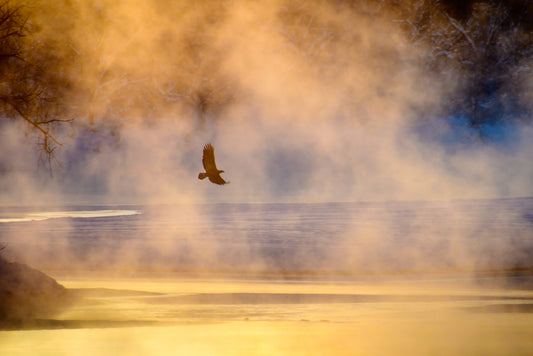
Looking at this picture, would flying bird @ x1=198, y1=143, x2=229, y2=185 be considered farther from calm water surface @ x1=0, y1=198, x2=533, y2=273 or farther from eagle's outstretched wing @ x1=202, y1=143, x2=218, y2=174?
calm water surface @ x1=0, y1=198, x2=533, y2=273

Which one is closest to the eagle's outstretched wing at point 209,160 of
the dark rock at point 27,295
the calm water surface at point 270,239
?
the calm water surface at point 270,239

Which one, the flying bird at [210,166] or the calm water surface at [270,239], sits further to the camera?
the calm water surface at [270,239]

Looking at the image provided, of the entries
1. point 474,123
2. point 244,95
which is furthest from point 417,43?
point 244,95

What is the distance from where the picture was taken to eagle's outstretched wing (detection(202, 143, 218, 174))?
46.2 feet

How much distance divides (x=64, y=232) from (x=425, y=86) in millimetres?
17424

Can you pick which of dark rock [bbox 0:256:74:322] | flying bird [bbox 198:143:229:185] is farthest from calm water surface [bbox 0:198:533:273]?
dark rock [bbox 0:256:74:322]

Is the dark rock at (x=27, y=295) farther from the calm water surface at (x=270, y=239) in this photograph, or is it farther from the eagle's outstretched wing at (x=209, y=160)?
the calm water surface at (x=270, y=239)

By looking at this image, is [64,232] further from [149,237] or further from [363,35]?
[363,35]

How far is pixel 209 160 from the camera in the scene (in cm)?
1420

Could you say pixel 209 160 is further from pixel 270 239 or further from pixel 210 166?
pixel 270 239

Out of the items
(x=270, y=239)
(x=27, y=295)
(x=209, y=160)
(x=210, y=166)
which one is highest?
(x=209, y=160)

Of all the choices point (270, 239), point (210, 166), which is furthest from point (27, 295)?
point (270, 239)

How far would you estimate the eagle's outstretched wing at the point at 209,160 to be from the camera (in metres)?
14.1

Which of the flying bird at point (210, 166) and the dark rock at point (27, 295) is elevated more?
the flying bird at point (210, 166)
